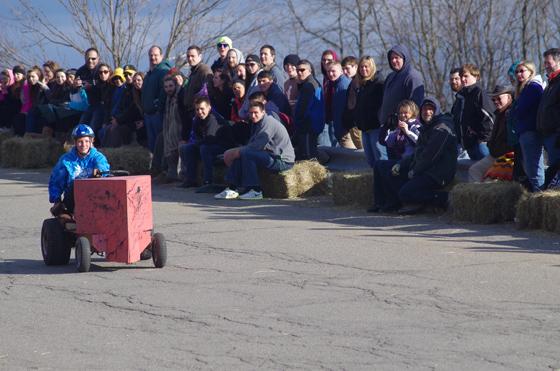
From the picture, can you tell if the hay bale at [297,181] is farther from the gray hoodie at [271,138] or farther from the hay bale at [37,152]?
the hay bale at [37,152]

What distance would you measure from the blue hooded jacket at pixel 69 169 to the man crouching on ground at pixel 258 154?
5398mm

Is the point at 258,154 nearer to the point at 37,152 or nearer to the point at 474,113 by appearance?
the point at 474,113

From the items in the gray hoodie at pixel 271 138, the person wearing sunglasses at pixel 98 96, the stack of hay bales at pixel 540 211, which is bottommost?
the stack of hay bales at pixel 540 211

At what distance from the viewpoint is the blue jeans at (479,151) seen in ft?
48.9

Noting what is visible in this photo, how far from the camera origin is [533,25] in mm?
25984

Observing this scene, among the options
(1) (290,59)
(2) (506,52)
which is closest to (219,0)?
(2) (506,52)

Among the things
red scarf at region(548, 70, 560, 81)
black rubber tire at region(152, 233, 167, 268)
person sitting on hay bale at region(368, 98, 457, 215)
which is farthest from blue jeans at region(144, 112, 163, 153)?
black rubber tire at region(152, 233, 167, 268)

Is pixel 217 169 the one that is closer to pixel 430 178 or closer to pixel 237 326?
pixel 430 178

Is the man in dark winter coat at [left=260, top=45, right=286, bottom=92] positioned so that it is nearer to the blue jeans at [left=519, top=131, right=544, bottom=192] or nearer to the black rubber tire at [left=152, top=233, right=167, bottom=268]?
the blue jeans at [left=519, top=131, right=544, bottom=192]

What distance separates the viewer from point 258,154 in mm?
16891

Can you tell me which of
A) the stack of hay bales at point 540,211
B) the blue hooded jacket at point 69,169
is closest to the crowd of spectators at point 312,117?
the stack of hay bales at point 540,211

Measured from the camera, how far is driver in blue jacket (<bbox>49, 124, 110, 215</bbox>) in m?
11.5

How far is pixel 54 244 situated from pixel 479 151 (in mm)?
6185

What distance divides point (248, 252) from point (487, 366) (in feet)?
17.0
